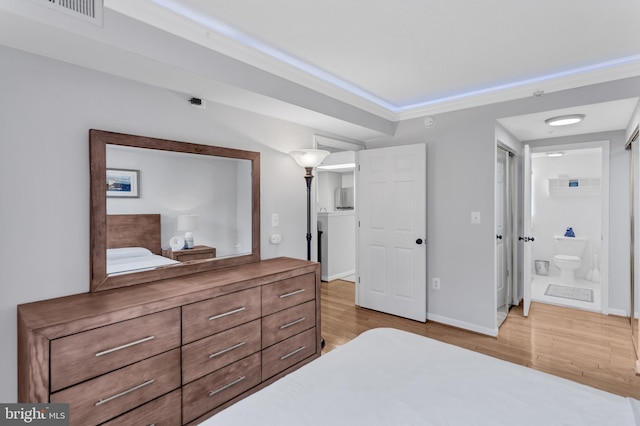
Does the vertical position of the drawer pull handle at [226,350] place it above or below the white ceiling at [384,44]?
below

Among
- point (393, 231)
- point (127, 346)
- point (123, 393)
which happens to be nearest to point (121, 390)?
point (123, 393)

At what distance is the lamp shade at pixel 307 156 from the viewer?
9.93ft

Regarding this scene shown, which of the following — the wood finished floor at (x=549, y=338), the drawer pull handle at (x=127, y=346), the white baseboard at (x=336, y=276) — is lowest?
the wood finished floor at (x=549, y=338)

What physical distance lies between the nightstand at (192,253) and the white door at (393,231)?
2114mm

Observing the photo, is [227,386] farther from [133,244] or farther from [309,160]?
[309,160]

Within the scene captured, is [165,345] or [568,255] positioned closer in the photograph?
[165,345]

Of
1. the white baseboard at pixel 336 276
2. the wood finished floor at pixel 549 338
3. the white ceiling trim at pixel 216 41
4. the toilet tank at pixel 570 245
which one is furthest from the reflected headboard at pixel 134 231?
the toilet tank at pixel 570 245

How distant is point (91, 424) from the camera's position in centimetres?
A: 150

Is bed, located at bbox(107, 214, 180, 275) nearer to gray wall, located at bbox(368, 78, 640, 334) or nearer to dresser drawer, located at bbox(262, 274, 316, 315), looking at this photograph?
dresser drawer, located at bbox(262, 274, 316, 315)

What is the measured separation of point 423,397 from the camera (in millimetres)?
1191

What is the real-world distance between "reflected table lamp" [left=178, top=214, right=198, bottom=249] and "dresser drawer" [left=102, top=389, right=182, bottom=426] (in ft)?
3.23

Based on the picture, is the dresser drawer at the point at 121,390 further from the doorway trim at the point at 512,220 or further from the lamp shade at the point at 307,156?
the doorway trim at the point at 512,220

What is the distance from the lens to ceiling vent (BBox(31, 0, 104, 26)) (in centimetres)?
142

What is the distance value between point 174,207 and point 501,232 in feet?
11.1
